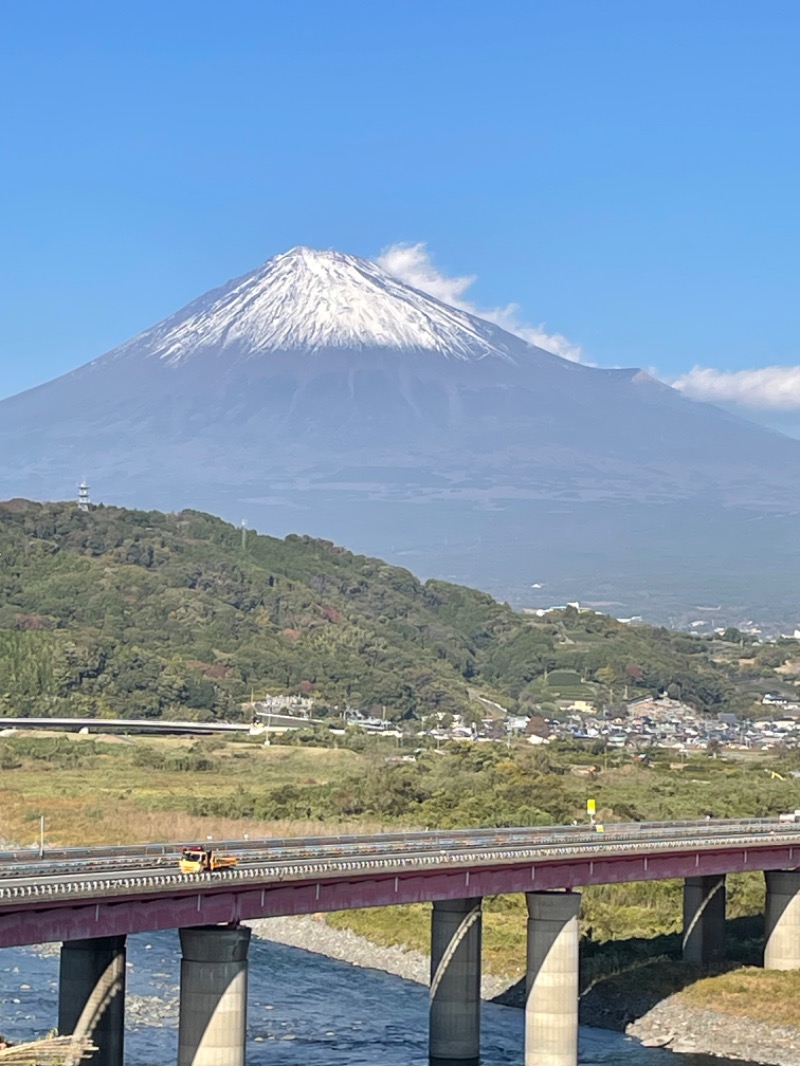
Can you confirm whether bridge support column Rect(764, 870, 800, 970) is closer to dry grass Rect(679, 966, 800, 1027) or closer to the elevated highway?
the elevated highway

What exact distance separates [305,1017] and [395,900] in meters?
9.19

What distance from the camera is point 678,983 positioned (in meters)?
76.9

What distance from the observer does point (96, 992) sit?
57.2 meters

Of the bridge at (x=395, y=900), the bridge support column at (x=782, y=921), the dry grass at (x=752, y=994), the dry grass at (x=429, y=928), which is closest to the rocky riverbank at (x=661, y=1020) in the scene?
the dry grass at (x=752, y=994)

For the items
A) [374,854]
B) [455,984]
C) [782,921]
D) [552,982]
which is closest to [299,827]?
[782,921]

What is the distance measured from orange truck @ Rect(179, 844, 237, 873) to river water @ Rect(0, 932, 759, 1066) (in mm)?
7979

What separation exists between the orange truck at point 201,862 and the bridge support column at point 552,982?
1342cm

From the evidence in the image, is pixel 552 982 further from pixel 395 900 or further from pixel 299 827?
pixel 299 827

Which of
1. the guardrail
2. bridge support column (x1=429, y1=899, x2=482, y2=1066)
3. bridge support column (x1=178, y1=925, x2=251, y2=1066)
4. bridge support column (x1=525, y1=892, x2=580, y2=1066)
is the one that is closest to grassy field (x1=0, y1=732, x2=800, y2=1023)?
the guardrail

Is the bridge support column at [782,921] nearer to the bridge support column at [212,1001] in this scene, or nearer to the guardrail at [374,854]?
the guardrail at [374,854]

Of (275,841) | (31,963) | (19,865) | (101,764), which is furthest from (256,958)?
(101,764)

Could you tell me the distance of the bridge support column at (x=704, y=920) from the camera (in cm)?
8075

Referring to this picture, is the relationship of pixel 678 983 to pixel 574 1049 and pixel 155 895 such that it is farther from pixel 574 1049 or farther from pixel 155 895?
pixel 155 895

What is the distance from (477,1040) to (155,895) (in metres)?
17.3
